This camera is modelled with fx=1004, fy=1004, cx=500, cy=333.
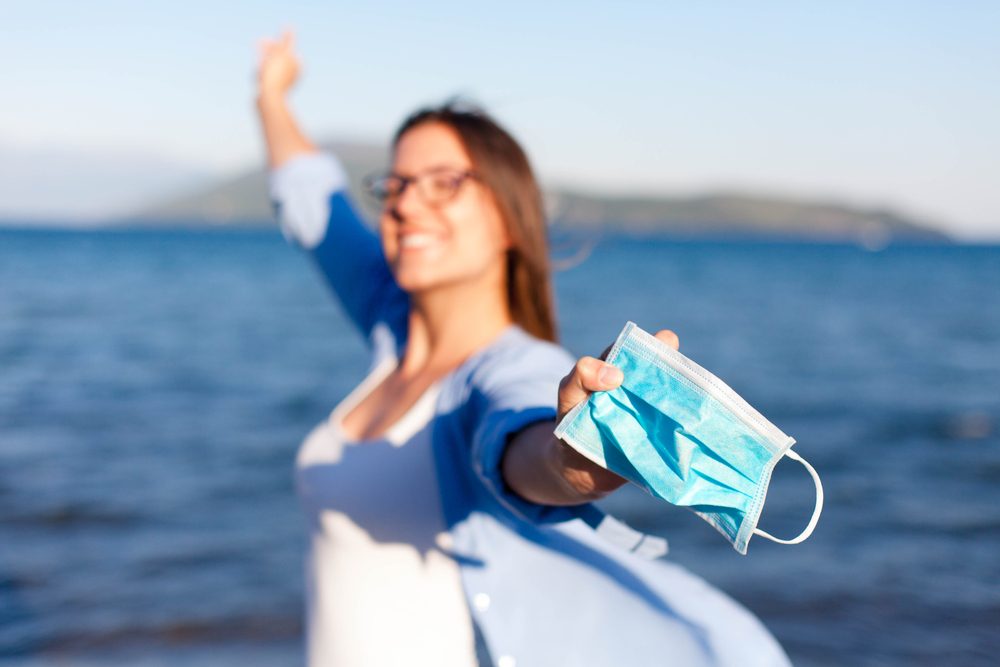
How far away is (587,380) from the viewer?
1.37 m

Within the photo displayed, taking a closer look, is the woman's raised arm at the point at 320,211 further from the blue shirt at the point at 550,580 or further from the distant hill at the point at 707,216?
the distant hill at the point at 707,216

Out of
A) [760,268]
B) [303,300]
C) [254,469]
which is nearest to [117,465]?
[254,469]

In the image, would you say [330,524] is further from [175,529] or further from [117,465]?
[117,465]

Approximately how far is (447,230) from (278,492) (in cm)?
610

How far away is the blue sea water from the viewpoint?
18.7 ft

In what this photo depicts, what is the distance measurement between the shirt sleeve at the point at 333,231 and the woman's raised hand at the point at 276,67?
0.34m

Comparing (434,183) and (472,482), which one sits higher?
(434,183)

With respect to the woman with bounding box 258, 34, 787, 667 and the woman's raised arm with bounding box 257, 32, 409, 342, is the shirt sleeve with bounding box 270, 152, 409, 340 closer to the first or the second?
the woman's raised arm with bounding box 257, 32, 409, 342

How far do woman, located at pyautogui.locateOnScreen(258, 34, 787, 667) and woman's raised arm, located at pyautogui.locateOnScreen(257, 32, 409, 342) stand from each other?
201mm

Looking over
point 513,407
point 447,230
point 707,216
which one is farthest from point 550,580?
point 707,216

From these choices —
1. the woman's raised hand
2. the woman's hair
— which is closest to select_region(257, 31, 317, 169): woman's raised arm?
the woman's raised hand

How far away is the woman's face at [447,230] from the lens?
246 cm

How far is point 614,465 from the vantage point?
1.41 meters

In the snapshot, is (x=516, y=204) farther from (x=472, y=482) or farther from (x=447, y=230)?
(x=472, y=482)
